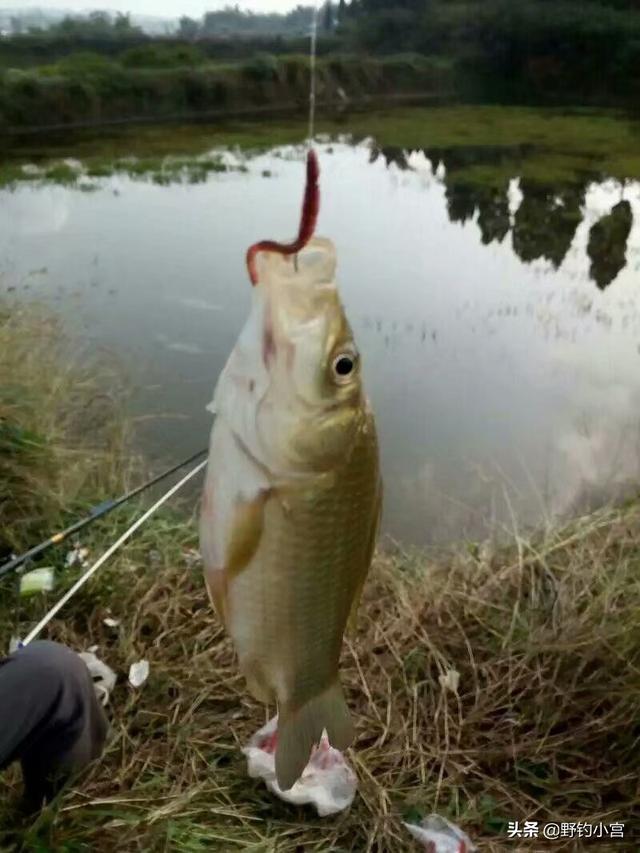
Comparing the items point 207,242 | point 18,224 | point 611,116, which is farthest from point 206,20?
point 611,116

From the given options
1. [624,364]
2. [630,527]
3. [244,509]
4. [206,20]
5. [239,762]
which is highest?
[206,20]

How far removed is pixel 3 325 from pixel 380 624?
10.3 feet

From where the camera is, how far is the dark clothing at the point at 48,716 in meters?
1.85

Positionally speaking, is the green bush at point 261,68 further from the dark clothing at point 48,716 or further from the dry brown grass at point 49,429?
the dark clothing at point 48,716

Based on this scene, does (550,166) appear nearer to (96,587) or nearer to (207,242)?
(207,242)

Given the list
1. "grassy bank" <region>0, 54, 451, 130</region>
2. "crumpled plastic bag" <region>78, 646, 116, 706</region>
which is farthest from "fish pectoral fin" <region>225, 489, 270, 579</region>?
"grassy bank" <region>0, 54, 451, 130</region>

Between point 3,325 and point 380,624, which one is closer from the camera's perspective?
point 380,624

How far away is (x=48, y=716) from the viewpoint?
76.5 inches

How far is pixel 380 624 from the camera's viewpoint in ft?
11.0

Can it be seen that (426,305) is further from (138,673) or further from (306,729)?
(306,729)

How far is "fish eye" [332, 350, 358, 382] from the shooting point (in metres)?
1.19

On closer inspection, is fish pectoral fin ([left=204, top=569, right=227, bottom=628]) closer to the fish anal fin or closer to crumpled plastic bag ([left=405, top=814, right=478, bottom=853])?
the fish anal fin

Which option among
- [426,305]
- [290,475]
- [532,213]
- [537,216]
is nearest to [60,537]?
[290,475]

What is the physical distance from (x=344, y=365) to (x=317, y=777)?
5.85ft
